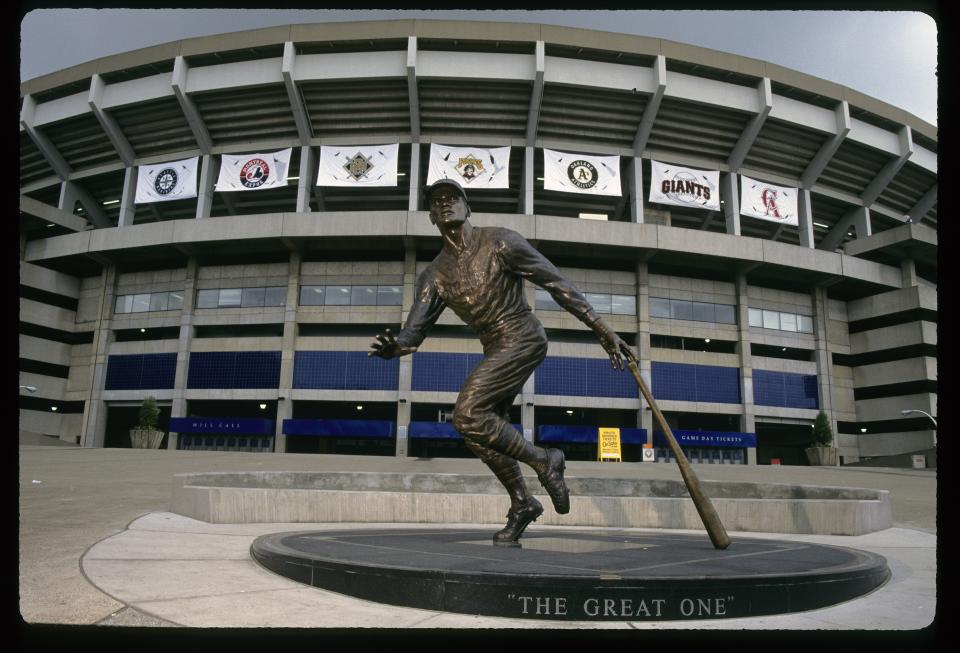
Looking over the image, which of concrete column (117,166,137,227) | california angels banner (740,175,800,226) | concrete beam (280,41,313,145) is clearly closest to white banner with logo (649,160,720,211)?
california angels banner (740,175,800,226)

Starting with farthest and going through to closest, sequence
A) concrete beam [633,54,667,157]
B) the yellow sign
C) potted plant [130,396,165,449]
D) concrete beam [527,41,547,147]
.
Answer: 1. potted plant [130,396,165,449]
2. concrete beam [633,54,667,157]
3. concrete beam [527,41,547,147]
4. the yellow sign

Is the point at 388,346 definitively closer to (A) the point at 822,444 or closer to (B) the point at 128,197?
(A) the point at 822,444

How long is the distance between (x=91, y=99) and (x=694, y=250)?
39.8 m

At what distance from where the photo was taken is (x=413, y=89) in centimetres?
3794

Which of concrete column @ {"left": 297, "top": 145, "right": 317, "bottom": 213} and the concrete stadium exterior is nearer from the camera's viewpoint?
the concrete stadium exterior

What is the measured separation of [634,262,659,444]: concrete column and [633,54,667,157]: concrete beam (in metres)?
7.89

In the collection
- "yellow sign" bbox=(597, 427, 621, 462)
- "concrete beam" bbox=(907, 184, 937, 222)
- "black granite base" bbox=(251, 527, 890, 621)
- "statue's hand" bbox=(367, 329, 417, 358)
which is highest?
"concrete beam" bbox=(907, 184, 937, 222)

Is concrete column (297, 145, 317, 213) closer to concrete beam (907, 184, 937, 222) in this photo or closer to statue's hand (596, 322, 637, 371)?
statue's hand (596, 322, 637, 371)

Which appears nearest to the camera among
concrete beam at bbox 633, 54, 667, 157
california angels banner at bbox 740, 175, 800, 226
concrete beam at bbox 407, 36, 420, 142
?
concrete beam at bbox 407, 36, 420, 142

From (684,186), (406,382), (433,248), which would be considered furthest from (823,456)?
(433,248)

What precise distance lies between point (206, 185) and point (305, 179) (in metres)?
7.07

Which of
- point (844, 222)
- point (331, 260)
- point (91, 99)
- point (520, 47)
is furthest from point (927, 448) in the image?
Result: point (91, 99)

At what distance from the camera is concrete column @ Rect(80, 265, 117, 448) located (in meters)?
42.7

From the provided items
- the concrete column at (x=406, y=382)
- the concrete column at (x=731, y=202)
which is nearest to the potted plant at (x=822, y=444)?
the concrete column at (x=731, y=202)
